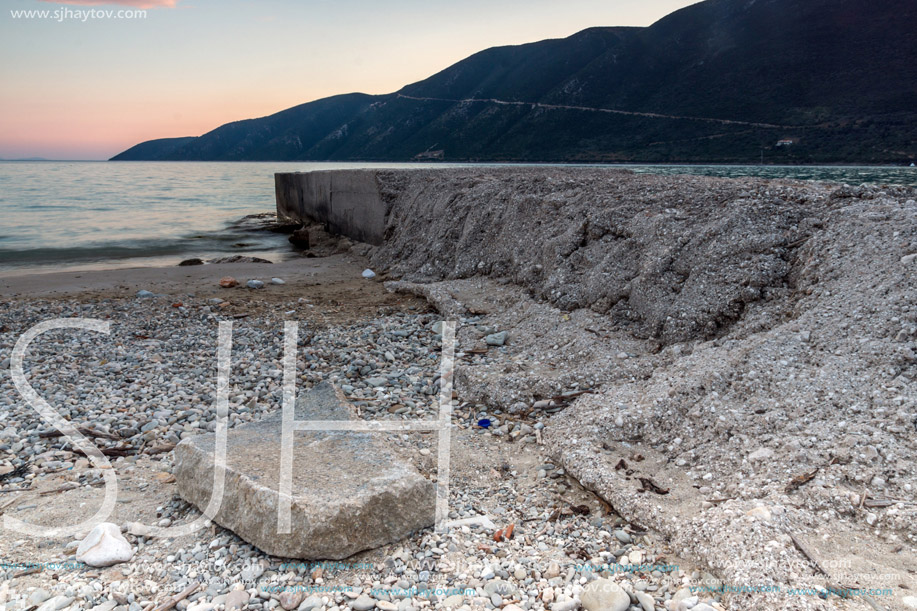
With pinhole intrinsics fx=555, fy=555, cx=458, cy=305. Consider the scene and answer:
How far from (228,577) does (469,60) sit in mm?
99008

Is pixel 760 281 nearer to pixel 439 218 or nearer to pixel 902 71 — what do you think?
pixel 439 218

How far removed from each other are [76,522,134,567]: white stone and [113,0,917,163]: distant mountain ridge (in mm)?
22986

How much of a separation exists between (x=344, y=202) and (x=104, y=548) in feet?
34.4

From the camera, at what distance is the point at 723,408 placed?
312 centimetres

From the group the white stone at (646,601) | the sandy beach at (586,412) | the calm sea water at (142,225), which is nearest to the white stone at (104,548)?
the sandy beach at (586,412)

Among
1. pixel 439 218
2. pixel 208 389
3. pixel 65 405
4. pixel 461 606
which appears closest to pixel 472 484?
pixel 461 606

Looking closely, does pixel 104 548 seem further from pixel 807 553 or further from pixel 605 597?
pixel 807 553

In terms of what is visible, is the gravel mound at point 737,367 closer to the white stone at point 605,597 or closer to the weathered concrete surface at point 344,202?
the white stone at point 605,597

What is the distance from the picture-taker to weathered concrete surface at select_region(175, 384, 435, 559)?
2.38 metres

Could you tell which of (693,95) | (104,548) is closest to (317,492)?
(104,548)

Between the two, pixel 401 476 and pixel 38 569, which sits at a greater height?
pixel 401 476

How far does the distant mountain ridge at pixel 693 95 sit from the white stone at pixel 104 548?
905 inches

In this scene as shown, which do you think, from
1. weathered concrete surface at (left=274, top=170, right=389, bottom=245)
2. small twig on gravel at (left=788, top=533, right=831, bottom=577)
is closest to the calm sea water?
weathered concrete surface at (left=274, top=170, right=389, bottom=245)

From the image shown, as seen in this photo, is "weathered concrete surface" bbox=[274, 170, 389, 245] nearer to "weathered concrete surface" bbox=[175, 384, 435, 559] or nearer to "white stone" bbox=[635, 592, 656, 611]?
"weathered concrete surface" bbox=[175, 384, 435, 559]
